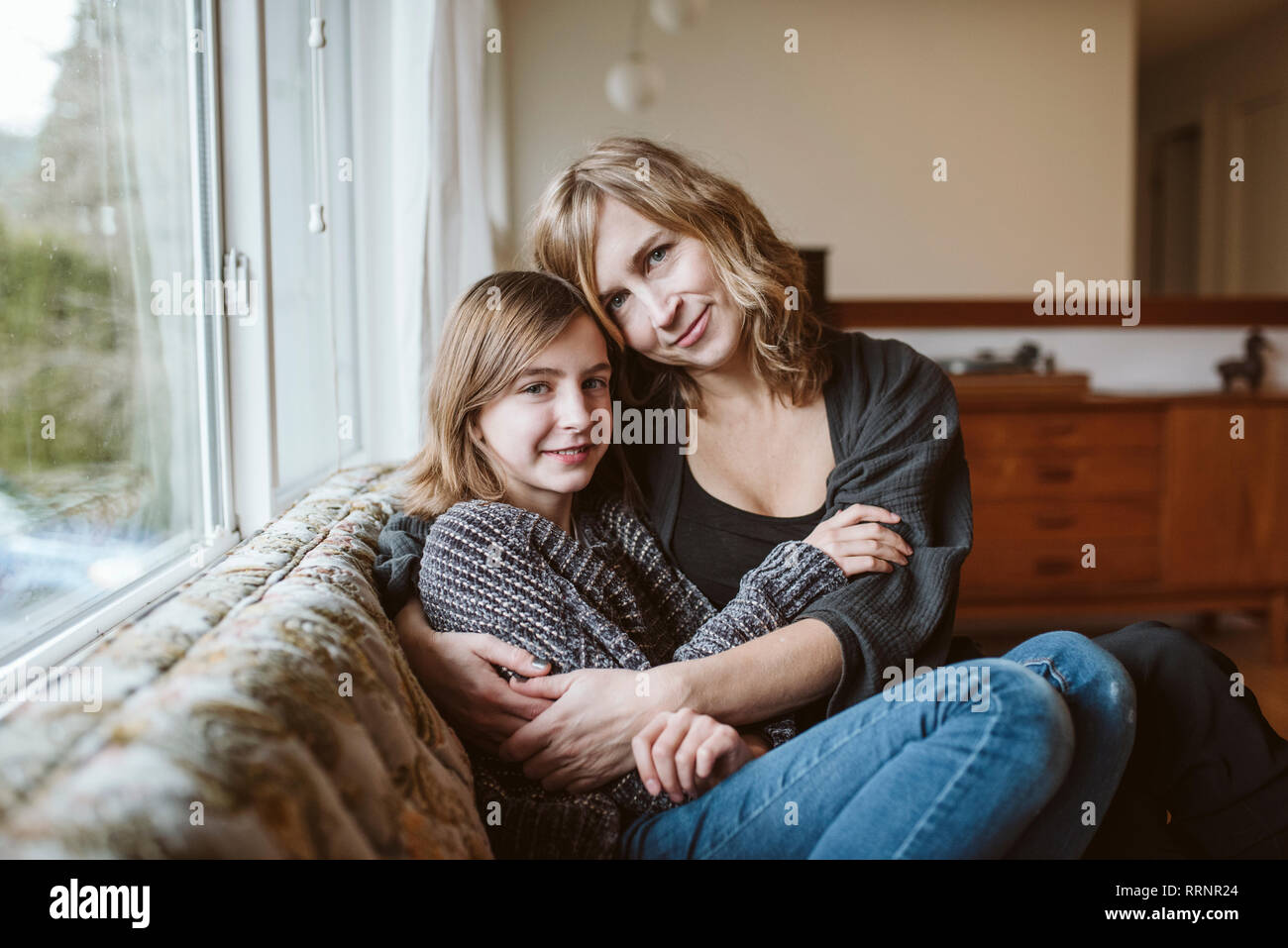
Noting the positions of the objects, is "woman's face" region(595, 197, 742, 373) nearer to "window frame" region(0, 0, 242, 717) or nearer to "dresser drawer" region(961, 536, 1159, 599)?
"window frame" region(0, 0, 242, 717)

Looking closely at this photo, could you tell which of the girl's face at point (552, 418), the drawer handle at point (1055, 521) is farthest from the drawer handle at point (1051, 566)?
the girl's face at point (552, 418)

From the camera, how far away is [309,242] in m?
2.15

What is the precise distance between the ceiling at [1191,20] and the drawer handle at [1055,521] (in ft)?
7.60

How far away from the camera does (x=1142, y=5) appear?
13.1 feet

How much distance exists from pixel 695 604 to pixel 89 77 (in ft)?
3.16

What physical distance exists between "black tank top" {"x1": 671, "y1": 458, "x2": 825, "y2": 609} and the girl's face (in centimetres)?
25

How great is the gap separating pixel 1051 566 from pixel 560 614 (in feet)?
8.34

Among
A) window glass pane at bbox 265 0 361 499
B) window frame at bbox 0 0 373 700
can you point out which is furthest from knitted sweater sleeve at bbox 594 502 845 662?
window glass pane at bbox 265 0 361 499

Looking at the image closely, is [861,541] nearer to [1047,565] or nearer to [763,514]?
[763,514]

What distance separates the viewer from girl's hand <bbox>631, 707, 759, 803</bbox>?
0.92 meters

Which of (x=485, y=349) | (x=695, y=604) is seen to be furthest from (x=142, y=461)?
(x=695, y=604)

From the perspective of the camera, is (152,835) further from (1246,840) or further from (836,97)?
(836,97)
